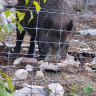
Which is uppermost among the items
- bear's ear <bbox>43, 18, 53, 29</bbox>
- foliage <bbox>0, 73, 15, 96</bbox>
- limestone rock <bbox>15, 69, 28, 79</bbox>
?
foliage <bbox>0, 73, 15, 96</bbox>

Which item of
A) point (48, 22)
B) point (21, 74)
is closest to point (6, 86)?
point (21, 74)

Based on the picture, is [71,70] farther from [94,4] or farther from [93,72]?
[94,4]

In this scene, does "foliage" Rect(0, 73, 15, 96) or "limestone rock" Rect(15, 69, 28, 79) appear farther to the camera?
"limestone rock" Rect(15, 69, 28, 79)

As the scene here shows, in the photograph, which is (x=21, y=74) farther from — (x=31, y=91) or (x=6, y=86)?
(x=6, y=86)

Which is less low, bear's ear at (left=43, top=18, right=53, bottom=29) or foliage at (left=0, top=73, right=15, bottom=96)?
foliage at (left=0, top=73, right=15, bottom=96)

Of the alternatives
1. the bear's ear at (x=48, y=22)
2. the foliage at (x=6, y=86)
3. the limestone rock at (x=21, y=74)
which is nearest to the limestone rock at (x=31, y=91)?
the limestone rock at (x=21, y=74)

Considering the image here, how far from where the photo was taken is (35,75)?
13.3 feet

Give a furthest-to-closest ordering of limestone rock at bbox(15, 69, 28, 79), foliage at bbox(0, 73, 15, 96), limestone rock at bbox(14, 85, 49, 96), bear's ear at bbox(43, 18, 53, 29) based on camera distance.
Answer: bear's ear at bbox(43, 18, 53, 29)
limestone rock at bbox(15, 69, 28, 79)
limestone rock at bbox(14, 85, 49, 96)
foliage at bbox(0, 73, 15, 96)

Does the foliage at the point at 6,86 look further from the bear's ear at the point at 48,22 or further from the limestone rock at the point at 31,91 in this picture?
the bear's ear at the point at 48,22

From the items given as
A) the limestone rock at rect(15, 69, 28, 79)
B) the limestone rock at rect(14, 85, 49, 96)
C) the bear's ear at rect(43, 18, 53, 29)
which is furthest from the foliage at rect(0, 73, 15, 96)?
the bear's ear at rect(43, 18, 53, 29)

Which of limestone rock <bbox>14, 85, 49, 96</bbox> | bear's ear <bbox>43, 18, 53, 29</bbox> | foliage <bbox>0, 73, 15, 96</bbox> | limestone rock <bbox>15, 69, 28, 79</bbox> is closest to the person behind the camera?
foliage <bbox>0, 73, 15, 96</bbox>

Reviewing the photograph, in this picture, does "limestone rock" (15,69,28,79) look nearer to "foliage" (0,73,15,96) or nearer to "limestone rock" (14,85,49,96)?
"limestone rock" (14,85,49,96)

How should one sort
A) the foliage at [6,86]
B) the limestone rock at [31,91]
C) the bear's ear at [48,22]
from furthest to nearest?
1. the bear's ear at [48,22]
2. the limestone rock at [31,91]
3. the foliage at [6,86]

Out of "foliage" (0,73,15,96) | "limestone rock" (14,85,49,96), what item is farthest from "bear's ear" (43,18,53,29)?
"foliage" (0,73,15,96)
